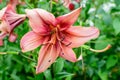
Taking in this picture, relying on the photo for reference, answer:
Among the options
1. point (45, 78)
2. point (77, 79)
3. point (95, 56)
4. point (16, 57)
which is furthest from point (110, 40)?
point (45, 78)

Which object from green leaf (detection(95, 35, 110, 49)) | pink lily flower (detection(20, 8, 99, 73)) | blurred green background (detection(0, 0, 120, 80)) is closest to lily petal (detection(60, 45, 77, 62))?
pink lily flower (detection(20, 8, 99, 73))

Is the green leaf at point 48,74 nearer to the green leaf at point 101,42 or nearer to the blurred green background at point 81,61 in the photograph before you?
the blurred green background at point 81,61

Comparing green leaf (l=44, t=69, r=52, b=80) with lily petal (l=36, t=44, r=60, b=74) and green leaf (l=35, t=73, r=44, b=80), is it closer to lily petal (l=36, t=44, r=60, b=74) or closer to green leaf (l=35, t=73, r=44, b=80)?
green leaf (l=35, t=73, r=44, b=80)

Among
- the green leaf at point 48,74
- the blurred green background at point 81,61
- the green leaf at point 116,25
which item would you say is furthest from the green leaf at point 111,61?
the green leaf at point 48,74

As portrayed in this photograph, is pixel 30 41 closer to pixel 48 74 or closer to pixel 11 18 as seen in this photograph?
pixel 11 18

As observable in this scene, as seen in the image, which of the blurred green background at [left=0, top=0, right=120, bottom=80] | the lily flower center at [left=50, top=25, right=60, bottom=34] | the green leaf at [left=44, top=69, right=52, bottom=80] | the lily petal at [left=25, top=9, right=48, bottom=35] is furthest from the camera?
the blurred green background at [left=0, top=0, right=120, bottom=80]

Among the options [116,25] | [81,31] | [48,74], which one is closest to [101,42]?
[116,25]

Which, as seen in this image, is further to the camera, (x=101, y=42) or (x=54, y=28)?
(x=101, y=42)
